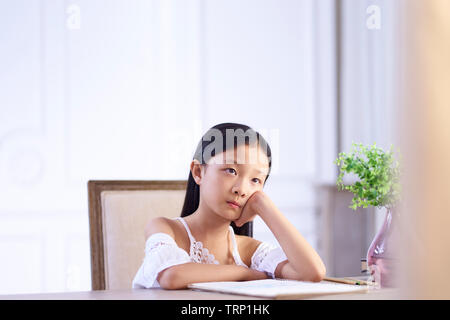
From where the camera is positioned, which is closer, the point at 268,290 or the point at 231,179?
the point at 268,290

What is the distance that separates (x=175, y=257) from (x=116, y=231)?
1.72ft

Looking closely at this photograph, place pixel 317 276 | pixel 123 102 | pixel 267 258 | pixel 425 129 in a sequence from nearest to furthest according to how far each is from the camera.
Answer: pixel 425 129 → pixel 317 276 → pixel 267 258 → pixel 123 102

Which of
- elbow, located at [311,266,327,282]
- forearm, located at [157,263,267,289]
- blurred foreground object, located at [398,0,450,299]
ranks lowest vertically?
elbow, located at [311,266,327,282]

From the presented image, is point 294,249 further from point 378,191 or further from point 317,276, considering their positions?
point 378,191

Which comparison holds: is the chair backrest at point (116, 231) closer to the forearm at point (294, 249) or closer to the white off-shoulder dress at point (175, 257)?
the white off-shoulder dress at point (175, 257)

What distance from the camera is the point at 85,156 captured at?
3342mm

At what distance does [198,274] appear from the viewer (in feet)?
3.55

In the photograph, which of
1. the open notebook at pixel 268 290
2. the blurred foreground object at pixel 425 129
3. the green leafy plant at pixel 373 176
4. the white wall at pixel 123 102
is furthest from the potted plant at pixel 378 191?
the white wall at pixel 123 102

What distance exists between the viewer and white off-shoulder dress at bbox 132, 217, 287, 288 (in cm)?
112

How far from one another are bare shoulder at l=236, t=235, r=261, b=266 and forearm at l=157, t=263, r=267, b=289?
0.48 ft

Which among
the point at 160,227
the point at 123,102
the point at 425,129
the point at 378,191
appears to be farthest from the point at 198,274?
the point at 123,102

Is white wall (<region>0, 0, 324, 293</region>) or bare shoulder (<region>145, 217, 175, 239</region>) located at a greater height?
white wall (<region>0, 0, 324, 293</region>)

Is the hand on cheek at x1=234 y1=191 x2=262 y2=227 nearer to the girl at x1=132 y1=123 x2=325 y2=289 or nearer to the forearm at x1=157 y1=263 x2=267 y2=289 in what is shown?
the girl at x1=132 y1=123 x2=325 y2=289

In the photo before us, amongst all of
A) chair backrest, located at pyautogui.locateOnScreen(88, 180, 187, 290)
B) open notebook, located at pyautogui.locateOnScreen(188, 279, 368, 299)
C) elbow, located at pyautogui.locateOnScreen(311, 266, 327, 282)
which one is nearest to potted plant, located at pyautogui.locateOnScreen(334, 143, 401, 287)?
elbow, located at pyautogui.locateOnScreen(311, 266, 327, 282)
